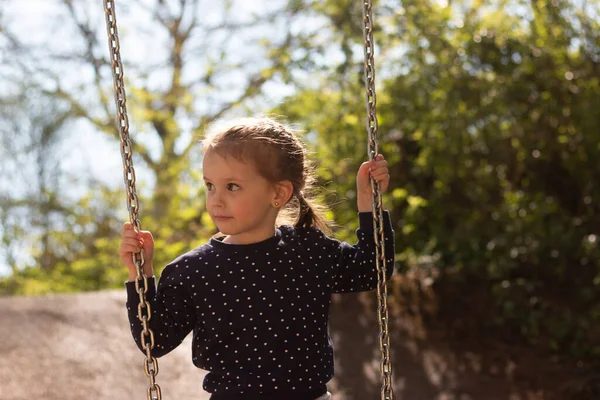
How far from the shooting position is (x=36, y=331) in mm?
5145

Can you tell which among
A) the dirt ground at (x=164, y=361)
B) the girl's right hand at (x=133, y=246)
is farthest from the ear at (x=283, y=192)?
the dirt ground at (x=164, y=361)

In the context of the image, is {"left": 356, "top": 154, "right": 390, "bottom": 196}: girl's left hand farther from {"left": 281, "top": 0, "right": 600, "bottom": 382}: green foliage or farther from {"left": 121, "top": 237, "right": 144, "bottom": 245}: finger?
{"left": 281, "top": 0, "right": 600, "bottom": 382}: green foliage

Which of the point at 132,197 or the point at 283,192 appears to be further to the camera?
the point at 283,192

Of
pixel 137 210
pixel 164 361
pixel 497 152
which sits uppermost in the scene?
pixel 137 210

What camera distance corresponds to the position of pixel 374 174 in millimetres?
2395

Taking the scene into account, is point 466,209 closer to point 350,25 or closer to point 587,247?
point 587,247

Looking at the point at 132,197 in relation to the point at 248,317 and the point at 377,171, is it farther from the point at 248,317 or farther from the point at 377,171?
the point at 377,171

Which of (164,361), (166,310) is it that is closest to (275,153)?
(166,310)

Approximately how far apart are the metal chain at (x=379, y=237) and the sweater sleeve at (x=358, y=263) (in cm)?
8

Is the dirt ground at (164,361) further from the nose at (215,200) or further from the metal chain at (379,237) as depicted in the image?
the nose at (215,200)

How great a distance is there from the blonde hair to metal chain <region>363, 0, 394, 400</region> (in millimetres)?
202

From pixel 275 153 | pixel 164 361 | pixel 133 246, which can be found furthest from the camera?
pixel 164 361

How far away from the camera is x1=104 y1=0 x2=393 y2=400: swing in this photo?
2.14m

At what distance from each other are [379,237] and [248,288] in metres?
0.39
